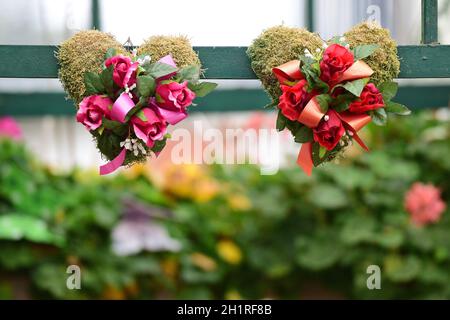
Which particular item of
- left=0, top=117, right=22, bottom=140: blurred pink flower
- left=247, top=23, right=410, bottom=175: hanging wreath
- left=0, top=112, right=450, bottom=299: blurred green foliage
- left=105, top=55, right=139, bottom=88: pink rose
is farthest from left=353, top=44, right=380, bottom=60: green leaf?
left=0, top=117, right=22, bottom=140: blurred pink flower

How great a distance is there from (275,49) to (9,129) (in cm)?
226

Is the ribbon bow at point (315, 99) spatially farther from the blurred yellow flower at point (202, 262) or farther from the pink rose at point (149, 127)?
the blurred yellow flower at point (202, 262)

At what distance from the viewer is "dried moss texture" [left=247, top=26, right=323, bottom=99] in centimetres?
143

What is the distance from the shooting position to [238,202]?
3.53 m

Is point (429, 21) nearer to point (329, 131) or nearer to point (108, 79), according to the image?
point (329, 131)

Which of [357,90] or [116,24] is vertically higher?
[116,24]

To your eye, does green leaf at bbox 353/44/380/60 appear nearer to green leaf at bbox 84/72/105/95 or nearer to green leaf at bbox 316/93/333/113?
green leaf at bbox 316/93/333/113

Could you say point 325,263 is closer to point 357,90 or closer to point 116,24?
point 116,24

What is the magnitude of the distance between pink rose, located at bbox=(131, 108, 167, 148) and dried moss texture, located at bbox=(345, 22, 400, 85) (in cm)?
37

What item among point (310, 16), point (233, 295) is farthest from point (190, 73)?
point (233, 295)
